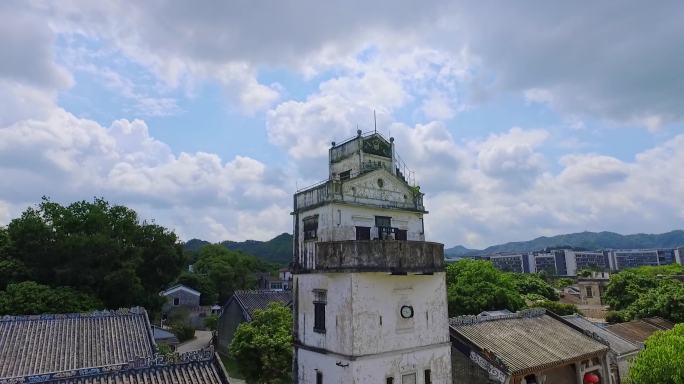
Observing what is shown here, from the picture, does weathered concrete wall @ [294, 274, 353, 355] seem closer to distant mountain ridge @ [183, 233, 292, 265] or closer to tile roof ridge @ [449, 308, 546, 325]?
tile roof ridge @ [449, 308, 546, 325]

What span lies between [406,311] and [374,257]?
10.1 feet

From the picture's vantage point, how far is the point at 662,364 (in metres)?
15.2

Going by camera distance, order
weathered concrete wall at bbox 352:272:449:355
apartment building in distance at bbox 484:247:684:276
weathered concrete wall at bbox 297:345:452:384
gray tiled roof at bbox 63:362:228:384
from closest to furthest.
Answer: gray tiled roof at bbox 63:362:228:384 → weathered concrete wall at bbox 297:345:452:384 → weathered concrete wall at bbox 352:272:449:355 → apartment building in distance at bbox 484:247:684:276

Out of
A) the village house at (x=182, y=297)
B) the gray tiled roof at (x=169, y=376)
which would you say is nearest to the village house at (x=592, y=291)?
the village house at (x=182, y=297)

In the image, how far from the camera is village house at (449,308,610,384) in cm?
2038

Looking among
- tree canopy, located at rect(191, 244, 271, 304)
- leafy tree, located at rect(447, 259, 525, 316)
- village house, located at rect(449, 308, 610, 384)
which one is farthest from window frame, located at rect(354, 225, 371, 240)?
tree canopy, located at rect(191, 244, 271, 304)

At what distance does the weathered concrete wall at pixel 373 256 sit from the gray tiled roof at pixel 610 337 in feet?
51.3

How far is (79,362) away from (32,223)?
19282 millimetres

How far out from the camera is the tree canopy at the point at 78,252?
104 ft

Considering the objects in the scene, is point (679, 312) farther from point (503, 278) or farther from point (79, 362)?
point (79, 362)

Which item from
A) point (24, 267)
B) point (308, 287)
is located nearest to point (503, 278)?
point (308, 287)

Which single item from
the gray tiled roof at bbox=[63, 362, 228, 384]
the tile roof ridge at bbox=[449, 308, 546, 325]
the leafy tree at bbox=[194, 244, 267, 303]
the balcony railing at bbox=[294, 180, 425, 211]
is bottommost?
the gray tiled roof at bbox=[63, 362, 228, 384]

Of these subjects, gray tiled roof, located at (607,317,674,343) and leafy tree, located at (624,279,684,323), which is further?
leafy tree, located at (624,279,684,323)

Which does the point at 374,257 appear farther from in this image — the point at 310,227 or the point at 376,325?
the point at 310,227
